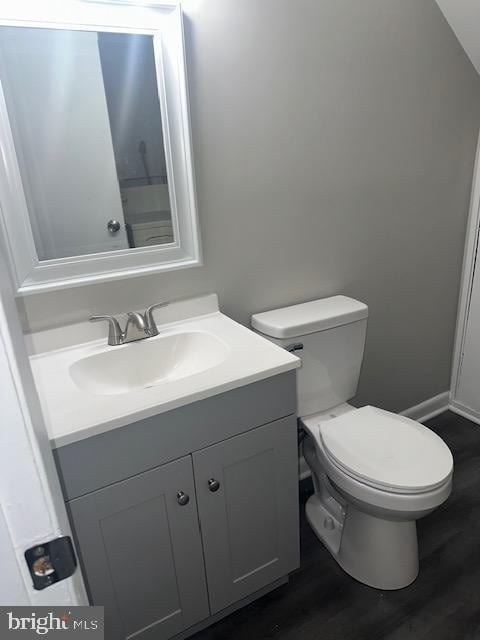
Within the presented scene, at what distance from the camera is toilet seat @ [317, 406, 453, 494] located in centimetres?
132

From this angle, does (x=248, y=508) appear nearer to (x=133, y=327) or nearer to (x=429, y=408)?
(x=133, y=327)

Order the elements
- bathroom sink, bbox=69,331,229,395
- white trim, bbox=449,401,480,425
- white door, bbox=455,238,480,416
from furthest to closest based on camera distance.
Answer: white trim, bbox=449,401,480,425 → white door, bbox=455,238,480,416 → bathroom sink, bbox=69,331,229,395

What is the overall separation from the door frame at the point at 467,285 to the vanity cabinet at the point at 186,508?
144 cm

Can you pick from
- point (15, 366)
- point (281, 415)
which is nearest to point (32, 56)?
point (15, 366)

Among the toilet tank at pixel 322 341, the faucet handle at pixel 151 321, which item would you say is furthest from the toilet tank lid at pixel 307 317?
the faucet handle at pixel 151 321

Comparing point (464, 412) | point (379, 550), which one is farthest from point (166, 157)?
point (464, 412)

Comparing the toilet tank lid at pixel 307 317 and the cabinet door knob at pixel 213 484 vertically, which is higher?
the toilet tank lid at pixel 307 317

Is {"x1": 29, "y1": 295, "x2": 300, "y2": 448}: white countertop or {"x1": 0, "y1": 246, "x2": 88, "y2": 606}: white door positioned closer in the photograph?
{"x1": 0, "y1": 246, "x2": 88, "y2": 606}: white door

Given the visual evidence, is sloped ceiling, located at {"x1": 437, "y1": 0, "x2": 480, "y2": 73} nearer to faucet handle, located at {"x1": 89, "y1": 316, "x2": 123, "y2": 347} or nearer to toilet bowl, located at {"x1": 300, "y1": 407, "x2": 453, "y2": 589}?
→ toilet bowl, located at {"x1": 300, "y1": 407, "x2": 453, "y2": 589}

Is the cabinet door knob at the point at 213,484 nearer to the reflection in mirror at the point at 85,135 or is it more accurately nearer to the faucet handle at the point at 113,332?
the faucet handle at the point at 113,332

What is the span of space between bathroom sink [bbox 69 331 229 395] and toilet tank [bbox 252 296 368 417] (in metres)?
0.28

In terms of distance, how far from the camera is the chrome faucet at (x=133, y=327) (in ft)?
4.49

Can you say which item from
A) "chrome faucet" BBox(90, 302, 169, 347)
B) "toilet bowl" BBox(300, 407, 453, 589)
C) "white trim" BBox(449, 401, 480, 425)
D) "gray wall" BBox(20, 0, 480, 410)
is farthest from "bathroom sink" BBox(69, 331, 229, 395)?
"white trim" BBox(449, 401, 480, 425)

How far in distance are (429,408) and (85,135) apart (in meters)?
2.14
